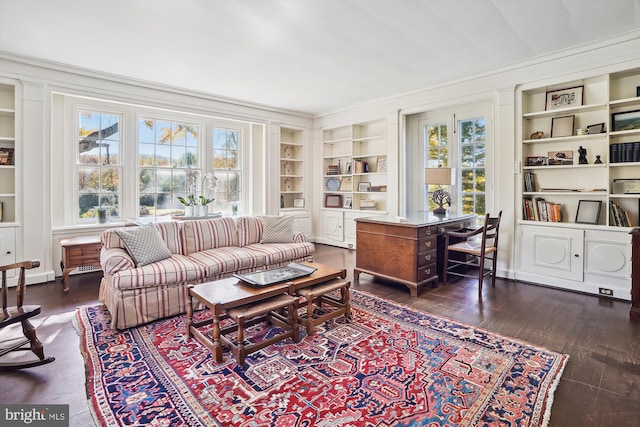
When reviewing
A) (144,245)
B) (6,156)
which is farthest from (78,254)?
(6,156)

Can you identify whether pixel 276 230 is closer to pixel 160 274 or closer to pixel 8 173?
pixel 160 274

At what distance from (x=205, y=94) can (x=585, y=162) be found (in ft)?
17.4

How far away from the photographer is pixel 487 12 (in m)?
2.86

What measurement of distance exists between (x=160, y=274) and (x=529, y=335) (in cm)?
308

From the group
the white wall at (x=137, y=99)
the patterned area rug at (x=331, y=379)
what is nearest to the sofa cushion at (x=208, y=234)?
the patterned area rug at (x=331, y=379)

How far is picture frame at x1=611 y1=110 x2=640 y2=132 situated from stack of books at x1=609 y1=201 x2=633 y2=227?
0.81 meters

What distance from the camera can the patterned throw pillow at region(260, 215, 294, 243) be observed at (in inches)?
169

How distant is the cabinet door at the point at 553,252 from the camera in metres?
3.68

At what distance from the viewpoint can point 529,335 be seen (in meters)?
2.58

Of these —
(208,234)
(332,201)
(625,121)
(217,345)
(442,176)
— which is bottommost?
(217,345)

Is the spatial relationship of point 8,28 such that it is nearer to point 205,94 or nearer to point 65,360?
point 205,94

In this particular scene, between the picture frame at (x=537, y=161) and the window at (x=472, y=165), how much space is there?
25.3 inches

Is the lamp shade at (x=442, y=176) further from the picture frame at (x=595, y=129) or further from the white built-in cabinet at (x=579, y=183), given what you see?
the picture frame at (x=595, y=129)

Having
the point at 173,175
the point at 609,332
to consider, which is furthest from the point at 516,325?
the point at 173,175
